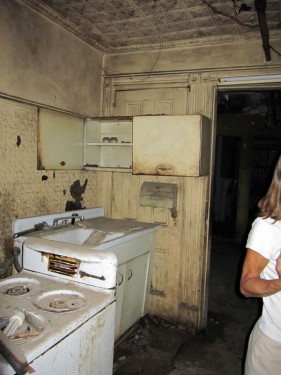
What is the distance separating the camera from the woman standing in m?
1.25

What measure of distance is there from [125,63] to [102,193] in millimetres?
1409

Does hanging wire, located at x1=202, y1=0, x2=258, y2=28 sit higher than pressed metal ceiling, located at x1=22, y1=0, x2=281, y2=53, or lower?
lower

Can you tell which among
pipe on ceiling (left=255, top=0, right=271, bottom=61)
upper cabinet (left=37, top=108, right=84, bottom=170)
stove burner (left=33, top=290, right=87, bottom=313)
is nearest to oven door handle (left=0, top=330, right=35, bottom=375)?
stove burner (left=33, top=290, right=87, bottom=313)

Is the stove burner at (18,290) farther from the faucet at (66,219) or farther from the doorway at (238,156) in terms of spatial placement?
the doorway at (238,156)

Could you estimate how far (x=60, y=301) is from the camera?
158 centimetres

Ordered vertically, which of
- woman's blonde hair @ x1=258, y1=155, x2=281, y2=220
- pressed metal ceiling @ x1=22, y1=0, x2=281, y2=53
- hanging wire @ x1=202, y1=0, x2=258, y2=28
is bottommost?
woman's blonde hair @ x1=258, y1=155, x2=281, y2=220

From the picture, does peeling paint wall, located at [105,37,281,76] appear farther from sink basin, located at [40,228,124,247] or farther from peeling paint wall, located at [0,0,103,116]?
sink basin, located at [40,228,124,247]

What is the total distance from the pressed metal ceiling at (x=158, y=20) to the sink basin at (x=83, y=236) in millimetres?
1747

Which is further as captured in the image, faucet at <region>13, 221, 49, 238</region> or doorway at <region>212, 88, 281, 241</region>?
doorway at <region>212, 88, 281, 241</region>

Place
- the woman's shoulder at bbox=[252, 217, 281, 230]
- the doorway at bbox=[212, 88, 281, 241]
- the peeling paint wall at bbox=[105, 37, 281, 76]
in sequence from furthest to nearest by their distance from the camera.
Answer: the doorway at bbox=[212, 88, 281, 241]
the peeling paint wall at bbox=[105, 37, 281, 76]
the woman's shoulder at bbox=[252, 217, 281, 230]

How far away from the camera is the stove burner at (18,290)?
163 cm

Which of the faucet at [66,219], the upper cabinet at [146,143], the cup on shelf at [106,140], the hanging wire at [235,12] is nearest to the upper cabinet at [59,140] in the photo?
the upper cabinet at [146,143]

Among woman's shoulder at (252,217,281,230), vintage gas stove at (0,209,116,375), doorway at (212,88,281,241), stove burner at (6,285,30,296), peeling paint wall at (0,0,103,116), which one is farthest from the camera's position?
doorway at (212,88,281,241)

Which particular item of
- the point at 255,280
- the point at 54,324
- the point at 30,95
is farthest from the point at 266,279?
the point at 30,95
